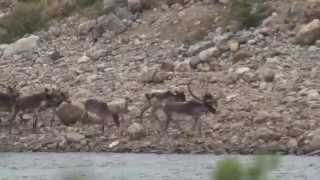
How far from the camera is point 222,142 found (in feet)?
54.6

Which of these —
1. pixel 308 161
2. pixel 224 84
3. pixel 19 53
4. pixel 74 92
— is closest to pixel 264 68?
pixel 224 84

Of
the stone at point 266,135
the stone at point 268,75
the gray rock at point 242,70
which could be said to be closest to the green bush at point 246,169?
the stone at point 266,135

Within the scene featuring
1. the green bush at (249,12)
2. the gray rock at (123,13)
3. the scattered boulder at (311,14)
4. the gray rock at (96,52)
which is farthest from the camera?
the gray rock at (123,13)

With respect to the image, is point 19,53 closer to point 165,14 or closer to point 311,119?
point 165,14

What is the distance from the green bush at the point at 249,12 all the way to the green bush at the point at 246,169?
21440 millimetres

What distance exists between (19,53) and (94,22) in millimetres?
2344

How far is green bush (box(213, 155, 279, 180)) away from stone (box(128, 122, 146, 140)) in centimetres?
1432

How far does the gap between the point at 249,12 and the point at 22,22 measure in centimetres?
746

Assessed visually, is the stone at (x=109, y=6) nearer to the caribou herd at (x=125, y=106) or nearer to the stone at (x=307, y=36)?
the stone at (x=307, y=36)

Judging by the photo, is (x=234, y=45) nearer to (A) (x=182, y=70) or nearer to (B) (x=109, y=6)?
(A) (x=182, y=70)

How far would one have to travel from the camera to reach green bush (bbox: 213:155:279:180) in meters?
2.70

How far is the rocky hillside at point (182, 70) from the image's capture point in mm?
16938

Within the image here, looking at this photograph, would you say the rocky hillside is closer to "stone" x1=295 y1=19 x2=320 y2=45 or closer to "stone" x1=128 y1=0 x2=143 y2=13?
"stone" x1=295 y1=19 x2=320 y2=45

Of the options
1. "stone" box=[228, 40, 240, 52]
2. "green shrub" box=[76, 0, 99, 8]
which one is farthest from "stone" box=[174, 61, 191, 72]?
"green shrub" box=[76, 0, 99, 8]
